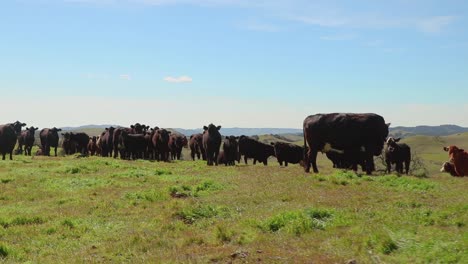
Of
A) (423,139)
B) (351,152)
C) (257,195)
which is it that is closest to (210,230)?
(257,195)

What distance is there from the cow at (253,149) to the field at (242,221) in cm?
2285

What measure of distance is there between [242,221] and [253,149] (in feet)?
106

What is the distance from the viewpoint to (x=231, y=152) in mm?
40156

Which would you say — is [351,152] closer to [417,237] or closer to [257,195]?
[257,195]

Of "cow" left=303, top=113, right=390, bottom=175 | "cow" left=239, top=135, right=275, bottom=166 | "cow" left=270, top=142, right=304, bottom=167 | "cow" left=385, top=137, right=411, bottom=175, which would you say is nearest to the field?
"cow" left=303, top=113, right=390, bottom=175

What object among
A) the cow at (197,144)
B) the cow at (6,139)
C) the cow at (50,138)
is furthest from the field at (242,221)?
the cow at (50,138)

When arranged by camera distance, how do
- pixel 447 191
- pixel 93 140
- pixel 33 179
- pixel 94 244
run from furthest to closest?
pixel 93 140 → pixel 33 179 → pixel 447 191 → pixel 94 244

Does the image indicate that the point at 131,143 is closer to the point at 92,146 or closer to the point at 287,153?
the point at 287,153

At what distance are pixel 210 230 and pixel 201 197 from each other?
542 cm

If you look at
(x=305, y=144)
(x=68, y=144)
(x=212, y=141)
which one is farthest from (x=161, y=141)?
(x=68, y=144)

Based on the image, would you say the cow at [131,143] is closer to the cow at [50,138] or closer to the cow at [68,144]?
the cow at [50,138]

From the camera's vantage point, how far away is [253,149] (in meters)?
44.5

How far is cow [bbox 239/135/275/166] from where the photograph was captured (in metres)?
44.3

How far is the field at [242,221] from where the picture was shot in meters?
9.22
